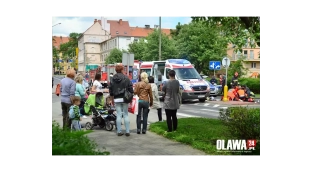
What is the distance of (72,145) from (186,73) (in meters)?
17.0

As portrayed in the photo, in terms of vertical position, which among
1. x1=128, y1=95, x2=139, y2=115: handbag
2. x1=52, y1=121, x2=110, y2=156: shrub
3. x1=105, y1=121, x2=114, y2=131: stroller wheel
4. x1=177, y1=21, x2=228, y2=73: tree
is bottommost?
Answer: x1=105, y1=121, x2=114, y2=131: stroller wheel

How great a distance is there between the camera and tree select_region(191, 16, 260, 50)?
596 centimetres

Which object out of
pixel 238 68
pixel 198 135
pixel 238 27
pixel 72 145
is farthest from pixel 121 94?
pixel 238 68

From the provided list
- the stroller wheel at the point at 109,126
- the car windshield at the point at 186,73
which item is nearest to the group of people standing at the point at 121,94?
the stroller wheel at the point at 109,126

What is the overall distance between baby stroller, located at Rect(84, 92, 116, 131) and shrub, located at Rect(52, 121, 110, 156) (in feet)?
13.5

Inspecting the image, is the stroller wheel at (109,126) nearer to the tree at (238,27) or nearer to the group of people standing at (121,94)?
the group of people standing at (121,94)

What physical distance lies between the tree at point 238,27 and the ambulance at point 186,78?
14179 mm

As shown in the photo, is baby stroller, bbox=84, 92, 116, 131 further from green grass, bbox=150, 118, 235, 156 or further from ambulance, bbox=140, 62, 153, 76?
ambulance, bbox=140, 62, 153, 76

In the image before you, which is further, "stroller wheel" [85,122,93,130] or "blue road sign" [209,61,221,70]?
"blue road sign" [209,61,221,70]

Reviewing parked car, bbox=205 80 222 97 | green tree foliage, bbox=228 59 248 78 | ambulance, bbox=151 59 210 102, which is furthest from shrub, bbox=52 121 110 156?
parked car, bbox=205 80 222 97
